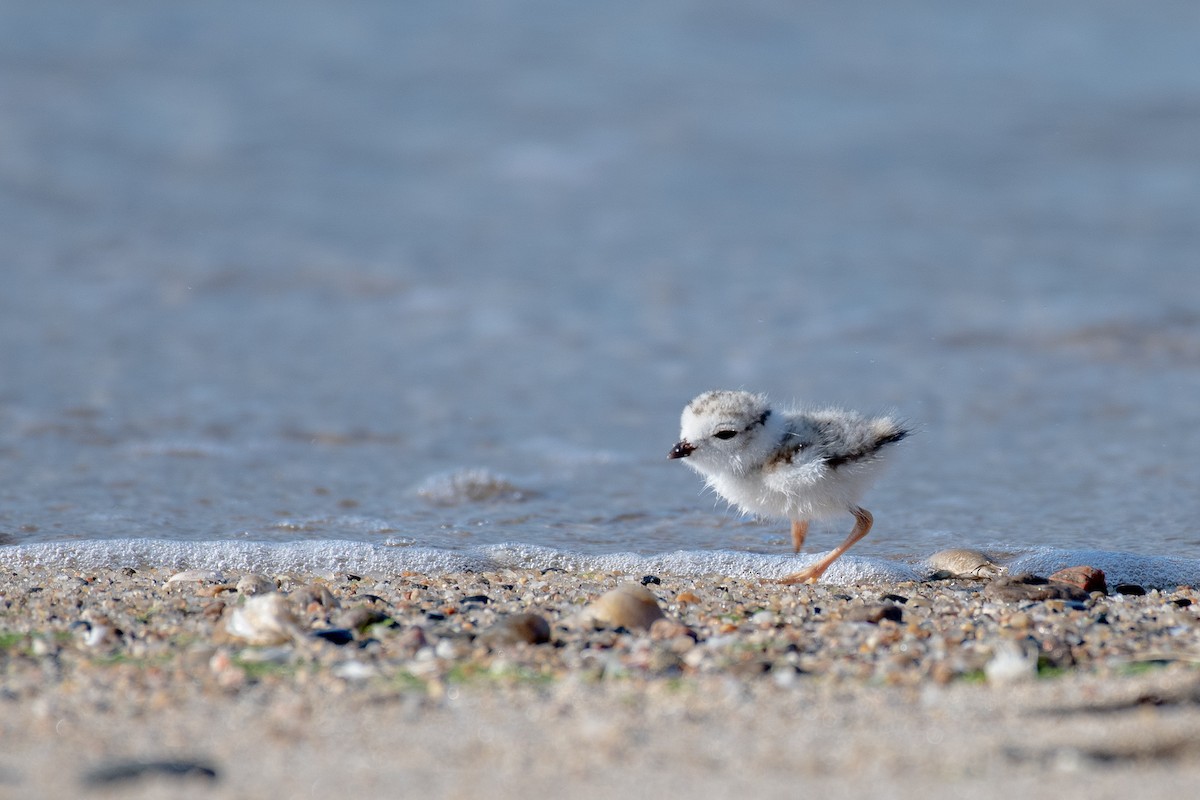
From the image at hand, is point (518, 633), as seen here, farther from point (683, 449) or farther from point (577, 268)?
point (577, 268)

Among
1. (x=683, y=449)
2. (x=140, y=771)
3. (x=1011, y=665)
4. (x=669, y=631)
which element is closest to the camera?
(x=140, y=771)

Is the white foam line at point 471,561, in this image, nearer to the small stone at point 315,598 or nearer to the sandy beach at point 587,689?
the sandy beach at point 587,689

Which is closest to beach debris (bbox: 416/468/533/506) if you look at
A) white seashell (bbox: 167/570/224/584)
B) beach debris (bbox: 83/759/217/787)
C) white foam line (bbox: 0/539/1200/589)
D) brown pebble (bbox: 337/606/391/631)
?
white foam line (bbox: 0/539/1200/589)

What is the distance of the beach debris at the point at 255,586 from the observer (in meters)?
3.51

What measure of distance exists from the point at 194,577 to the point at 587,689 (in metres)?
1.56

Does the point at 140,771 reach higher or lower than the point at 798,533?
lower

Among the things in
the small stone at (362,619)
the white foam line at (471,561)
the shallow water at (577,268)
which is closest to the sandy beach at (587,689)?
the small stone at (362,619)

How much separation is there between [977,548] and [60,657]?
2725mm

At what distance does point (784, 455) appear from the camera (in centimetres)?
411

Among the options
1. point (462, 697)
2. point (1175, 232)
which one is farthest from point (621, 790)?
point (1175, 232)

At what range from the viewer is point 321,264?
341 inches

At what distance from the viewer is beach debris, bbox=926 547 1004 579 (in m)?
3.96

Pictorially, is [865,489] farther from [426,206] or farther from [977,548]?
[426,206]

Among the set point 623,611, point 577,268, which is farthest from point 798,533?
point 577,268
